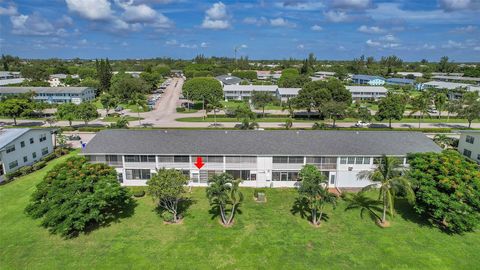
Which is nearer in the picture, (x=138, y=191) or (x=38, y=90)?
(x=138, y=191)

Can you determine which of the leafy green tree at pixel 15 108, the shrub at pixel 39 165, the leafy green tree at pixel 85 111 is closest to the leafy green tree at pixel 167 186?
the shrub at pixel 39 165

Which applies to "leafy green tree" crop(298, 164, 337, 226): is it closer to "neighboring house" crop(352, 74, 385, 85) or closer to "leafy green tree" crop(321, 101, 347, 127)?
"leafy green tree" crop(321, 101, 347, 127)

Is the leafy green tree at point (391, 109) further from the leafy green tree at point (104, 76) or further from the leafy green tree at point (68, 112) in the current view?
the leafy green tree at point (104, 76)

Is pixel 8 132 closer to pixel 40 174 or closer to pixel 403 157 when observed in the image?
pixel 40 174

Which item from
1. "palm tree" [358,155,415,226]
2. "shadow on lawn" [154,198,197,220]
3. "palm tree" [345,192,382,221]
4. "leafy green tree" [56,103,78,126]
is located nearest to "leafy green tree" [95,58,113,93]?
"leafy green tree" [56,103,78,126]

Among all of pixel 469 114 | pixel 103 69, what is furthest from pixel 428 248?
pixel 103 69

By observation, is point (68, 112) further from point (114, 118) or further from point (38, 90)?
point (38, 90)

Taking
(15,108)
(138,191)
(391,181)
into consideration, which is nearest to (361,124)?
(391,181)
